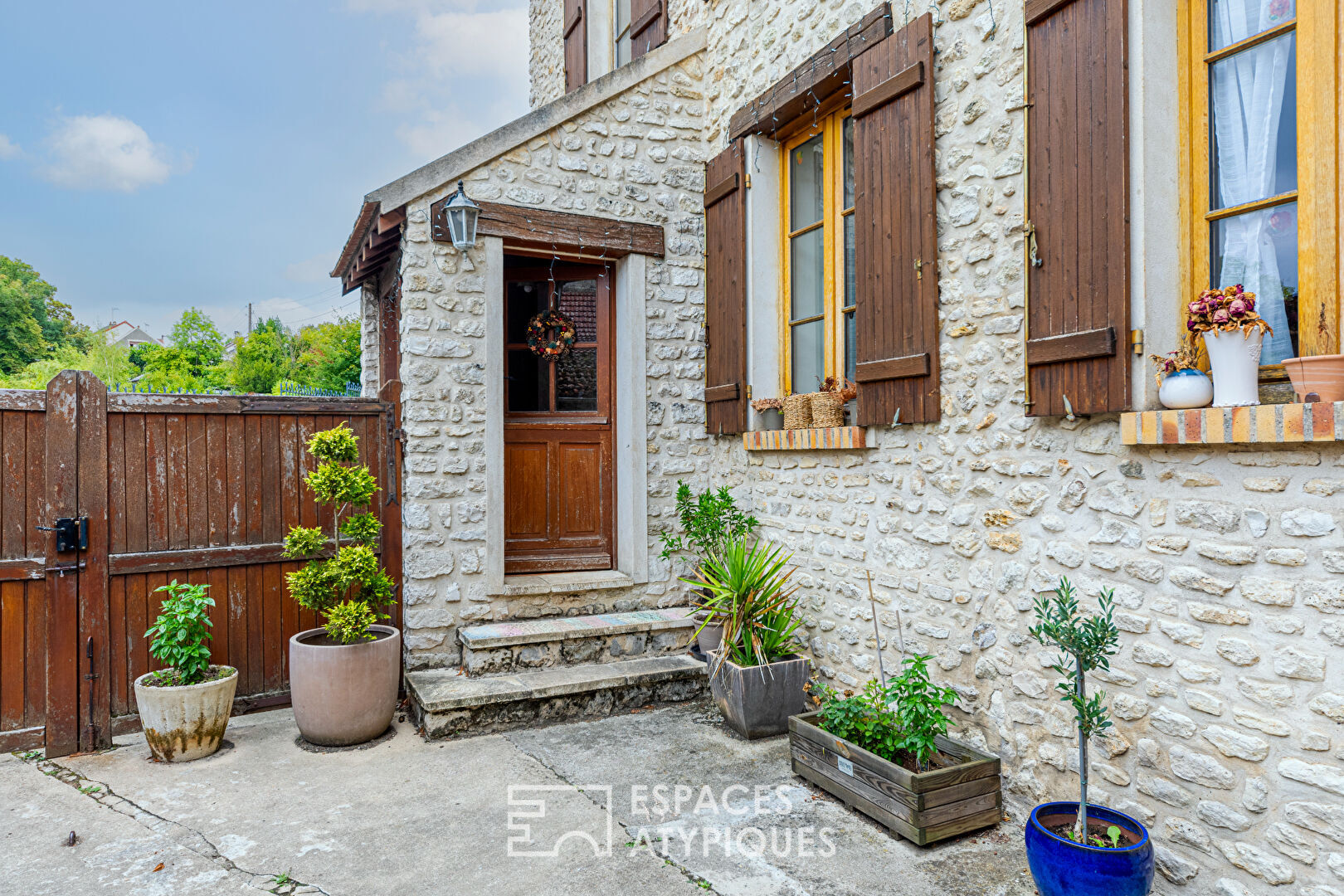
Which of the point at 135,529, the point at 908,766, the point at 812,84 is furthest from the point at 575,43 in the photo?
the point at 908,766

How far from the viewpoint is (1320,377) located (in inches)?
75.5

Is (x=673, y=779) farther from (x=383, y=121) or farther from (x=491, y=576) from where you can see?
(x=383, y=121)

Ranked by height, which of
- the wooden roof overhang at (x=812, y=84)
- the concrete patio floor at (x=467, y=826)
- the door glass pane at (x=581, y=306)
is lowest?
the concrete patio floor at (x=467, y=826)

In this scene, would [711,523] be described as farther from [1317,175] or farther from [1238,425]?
[1317,175]

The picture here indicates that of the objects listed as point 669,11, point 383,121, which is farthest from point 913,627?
point 383,121

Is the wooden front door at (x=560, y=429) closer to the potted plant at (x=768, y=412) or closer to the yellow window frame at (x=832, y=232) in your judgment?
the potted plant at (x=768, y=412)

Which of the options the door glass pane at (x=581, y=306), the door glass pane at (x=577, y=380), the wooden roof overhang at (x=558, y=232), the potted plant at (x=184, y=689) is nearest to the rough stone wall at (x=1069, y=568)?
the wooden roof overhang at (x=558, y=232)

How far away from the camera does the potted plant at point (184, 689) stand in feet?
11.3

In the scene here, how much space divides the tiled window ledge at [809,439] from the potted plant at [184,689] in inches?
119

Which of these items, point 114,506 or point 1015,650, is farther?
point 114,506

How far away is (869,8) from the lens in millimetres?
3623

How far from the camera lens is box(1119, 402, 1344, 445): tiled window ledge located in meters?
1.87

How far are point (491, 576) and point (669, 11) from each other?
440 centimetres

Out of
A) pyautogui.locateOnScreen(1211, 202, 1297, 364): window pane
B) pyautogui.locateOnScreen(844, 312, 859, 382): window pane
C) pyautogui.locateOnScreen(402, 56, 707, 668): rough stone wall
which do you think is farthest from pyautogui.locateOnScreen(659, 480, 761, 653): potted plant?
pyautogui.locateOnScreen(1211, 202, 1297, 364): window pane
